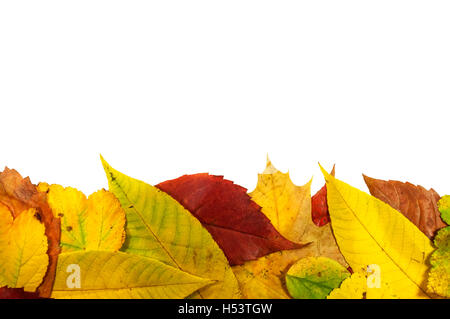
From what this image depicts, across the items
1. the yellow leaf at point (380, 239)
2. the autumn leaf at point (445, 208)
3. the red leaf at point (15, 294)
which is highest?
the autumn leaf at point (445, 208)

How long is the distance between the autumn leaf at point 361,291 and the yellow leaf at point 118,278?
113mm

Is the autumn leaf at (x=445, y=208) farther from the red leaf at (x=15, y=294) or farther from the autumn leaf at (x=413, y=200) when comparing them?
the red leaf at (x=15, y=294)

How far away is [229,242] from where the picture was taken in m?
0.44

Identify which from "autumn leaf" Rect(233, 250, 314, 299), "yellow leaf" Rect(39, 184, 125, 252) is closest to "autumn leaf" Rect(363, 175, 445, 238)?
"autumn leaf" Rect(233, 250, 314, 299)

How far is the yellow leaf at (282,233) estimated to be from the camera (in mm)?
443

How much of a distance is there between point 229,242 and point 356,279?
4.2 inches

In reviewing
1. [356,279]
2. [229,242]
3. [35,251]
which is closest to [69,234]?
[35,251]

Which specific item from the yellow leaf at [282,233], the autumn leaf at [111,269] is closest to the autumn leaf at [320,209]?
the yellow leaf at [282,233]

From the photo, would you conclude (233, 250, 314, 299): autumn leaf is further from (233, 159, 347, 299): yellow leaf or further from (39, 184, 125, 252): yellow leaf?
(39, 184, 125, 252): yellow leaf
